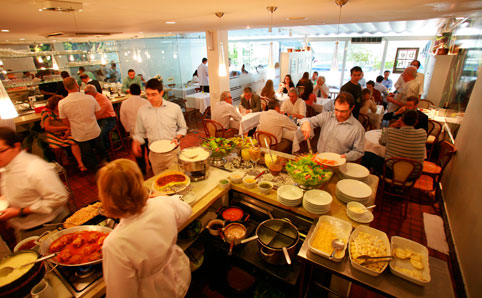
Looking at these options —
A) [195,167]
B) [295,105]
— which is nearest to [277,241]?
[195,167]

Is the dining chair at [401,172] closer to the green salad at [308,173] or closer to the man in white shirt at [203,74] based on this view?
the green salad at [308,173]

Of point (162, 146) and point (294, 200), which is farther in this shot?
point (162, 146)

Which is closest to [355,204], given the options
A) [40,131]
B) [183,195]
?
[183,195]

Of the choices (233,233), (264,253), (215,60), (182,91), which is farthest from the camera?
(182,91)

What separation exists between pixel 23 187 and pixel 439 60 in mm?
8819

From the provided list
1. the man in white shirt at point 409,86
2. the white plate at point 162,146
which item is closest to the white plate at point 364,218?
the white plate at point 162,146

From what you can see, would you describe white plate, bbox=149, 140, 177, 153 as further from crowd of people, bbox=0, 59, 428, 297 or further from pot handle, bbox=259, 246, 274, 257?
pot handle, bbox=259, 246, 274, 257

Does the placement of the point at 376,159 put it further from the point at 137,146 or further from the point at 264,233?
the point at 137,146

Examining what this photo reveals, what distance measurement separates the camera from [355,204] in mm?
1941

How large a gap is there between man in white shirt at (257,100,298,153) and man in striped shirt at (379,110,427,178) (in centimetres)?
158

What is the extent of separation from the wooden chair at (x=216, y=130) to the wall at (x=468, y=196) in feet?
12.4

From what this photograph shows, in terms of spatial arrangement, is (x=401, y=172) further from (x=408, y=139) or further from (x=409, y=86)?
A: (x=409, y=86)

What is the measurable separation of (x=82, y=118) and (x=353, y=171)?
439 cm

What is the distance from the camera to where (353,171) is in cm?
237
